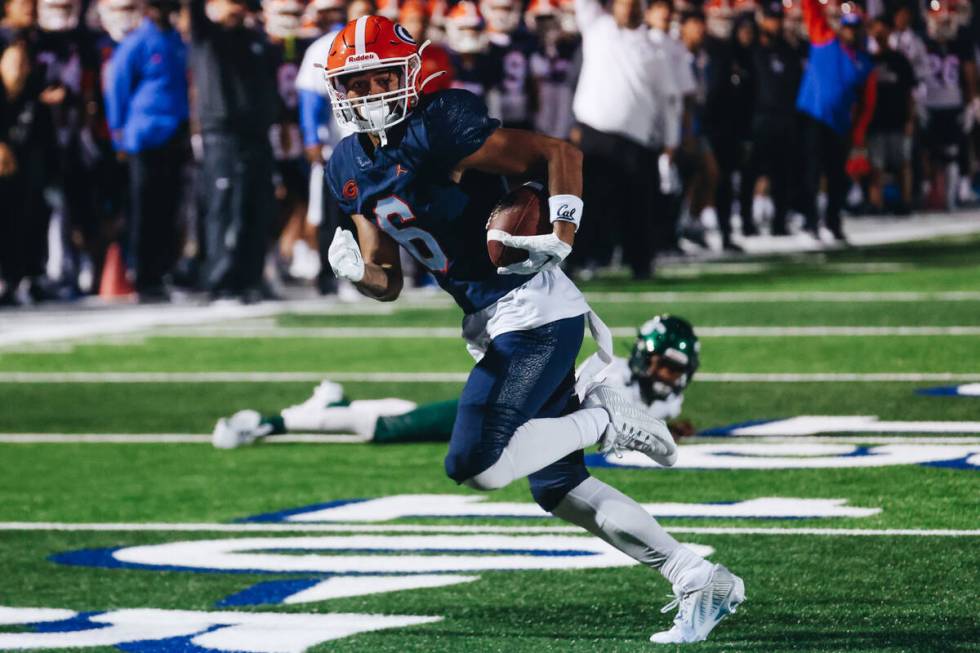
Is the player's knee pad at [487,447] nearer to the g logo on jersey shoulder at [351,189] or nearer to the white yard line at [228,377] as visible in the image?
the g logo on jersey shoulder at [351,189]

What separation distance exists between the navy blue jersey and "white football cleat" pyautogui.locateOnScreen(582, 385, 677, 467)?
36cm

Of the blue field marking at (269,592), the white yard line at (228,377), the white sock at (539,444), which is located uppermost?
the white sock at (539,444)

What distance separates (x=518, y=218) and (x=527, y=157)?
16 centimetres

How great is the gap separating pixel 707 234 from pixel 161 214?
819 cm

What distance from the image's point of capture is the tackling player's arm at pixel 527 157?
5363 mm

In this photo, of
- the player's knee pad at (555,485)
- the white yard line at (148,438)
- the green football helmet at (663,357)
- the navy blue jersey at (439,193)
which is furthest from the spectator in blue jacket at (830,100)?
the player's knee pad at (555,485)

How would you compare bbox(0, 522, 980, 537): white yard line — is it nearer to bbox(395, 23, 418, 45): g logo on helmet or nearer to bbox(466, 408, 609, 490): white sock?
bbox(466, 408, 609, 490): white sock

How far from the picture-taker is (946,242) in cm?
2002

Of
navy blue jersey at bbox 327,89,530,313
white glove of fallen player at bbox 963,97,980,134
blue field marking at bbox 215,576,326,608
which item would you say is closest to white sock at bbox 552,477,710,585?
navy blue jersey at bbox 327,89,530,313

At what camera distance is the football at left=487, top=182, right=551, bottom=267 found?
5.33 meters

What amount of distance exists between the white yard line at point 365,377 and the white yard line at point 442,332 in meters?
1.44

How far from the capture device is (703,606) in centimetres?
529

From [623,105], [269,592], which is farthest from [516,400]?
[623,105]

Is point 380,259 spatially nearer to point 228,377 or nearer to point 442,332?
point 228,377
